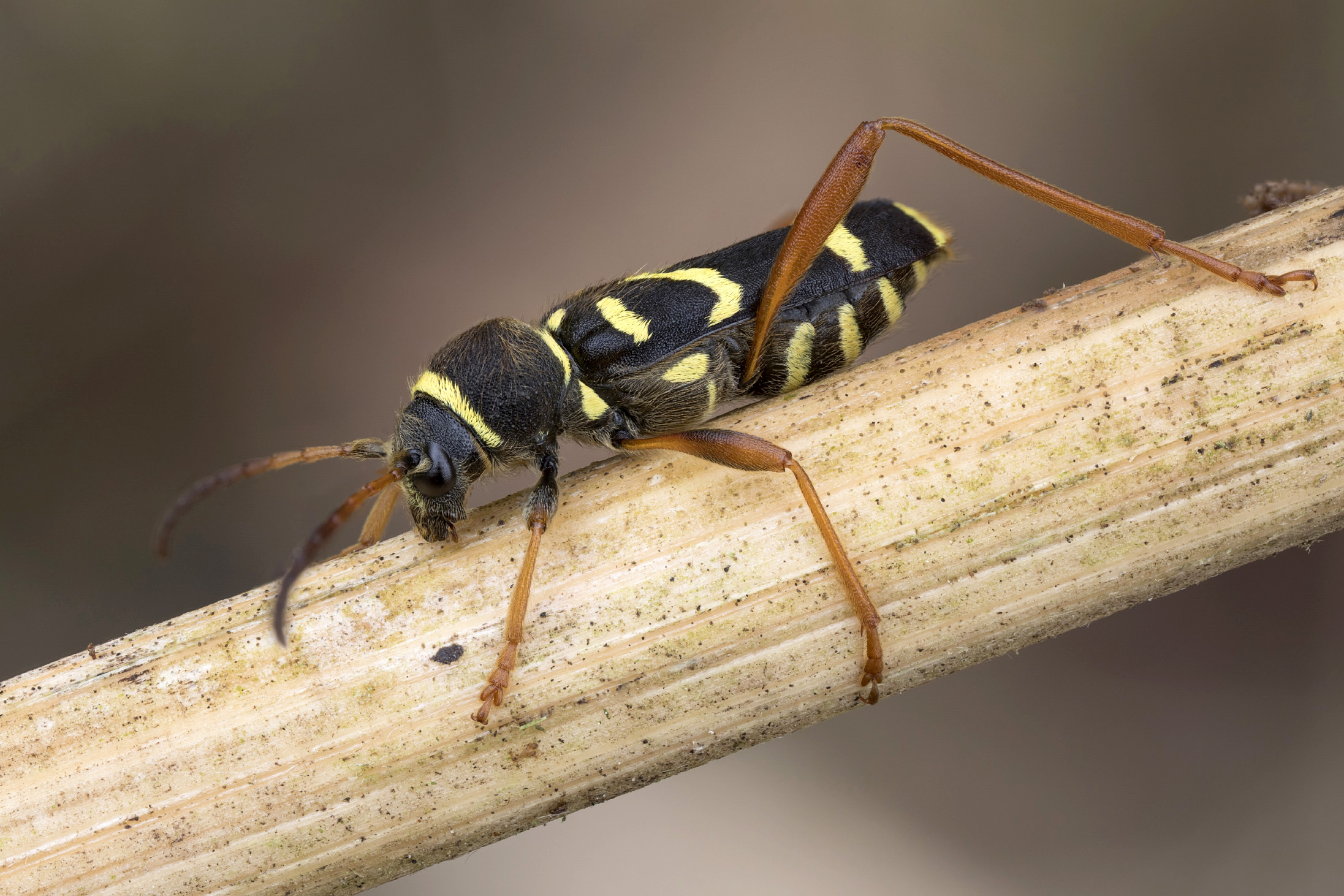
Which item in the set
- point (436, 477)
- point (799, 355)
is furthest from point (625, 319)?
point (436, 477)

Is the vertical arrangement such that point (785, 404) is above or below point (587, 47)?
below

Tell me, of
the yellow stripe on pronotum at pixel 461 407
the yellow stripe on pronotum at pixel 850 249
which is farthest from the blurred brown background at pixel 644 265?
the yellow stripe on pronotum at pixel 850 249

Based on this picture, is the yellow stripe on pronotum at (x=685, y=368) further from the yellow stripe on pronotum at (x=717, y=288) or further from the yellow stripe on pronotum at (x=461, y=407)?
the yellow stripe on pronotum at (x=461, y=407)

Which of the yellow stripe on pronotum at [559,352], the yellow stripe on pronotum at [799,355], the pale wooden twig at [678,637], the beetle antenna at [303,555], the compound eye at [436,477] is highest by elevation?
the yellow stripe on pronotum at [559,352]

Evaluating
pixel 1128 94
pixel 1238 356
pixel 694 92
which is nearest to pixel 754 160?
pixel 694 92

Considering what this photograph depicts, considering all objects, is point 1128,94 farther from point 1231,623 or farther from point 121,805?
point 121,805

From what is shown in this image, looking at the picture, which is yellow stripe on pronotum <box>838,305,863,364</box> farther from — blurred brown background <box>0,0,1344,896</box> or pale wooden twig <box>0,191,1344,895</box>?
blurred brown background <box>0,0,1344,896</box>

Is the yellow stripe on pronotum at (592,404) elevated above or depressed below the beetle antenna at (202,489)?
above
